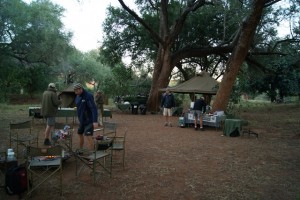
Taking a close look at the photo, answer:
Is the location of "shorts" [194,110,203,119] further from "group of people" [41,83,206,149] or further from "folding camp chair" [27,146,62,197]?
"folding camp chair" [27,146,62,197]

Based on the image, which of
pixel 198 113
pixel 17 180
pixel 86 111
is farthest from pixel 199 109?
pixel 17 180

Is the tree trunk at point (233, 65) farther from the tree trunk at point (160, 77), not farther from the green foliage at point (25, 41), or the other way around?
the green foliage at point (25, 41)

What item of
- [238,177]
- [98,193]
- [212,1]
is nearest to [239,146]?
[238,177]

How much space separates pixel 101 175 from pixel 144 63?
21924 millimetres

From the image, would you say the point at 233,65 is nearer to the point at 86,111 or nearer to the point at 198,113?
the point at 198,113

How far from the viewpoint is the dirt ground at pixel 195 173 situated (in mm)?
5090

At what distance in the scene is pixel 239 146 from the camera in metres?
9.37

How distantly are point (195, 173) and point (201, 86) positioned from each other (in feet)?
33.9

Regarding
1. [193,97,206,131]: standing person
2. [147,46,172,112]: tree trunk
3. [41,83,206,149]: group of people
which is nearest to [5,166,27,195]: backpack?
[41,83,206,149]: group of people

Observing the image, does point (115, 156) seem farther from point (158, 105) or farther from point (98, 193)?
point (158, 105)

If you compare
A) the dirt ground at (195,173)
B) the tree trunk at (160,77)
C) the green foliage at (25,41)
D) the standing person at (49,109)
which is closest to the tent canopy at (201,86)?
the tree trunk at (160,77)

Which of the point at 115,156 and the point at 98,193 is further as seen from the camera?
the point at 115,156

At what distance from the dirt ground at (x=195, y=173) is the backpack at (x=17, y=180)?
0.23m

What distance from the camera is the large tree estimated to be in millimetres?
14727
